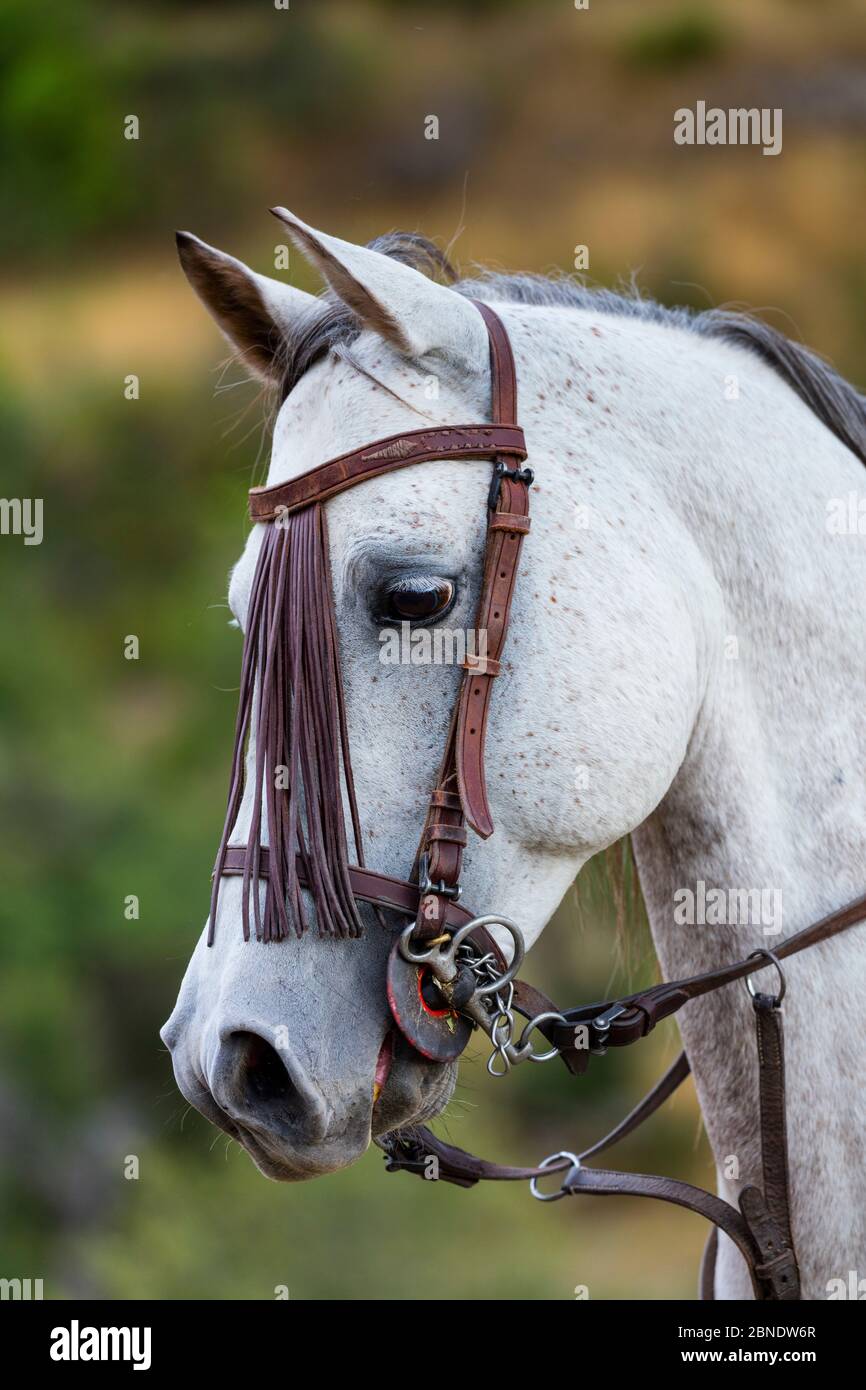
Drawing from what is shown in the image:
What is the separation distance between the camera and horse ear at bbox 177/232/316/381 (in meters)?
1.85

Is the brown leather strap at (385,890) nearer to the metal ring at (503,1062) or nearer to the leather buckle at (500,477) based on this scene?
the metal ring at (503,1062)

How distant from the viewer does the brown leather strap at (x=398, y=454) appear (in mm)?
1683

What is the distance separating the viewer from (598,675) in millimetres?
1714

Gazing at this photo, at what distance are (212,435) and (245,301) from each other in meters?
17.1

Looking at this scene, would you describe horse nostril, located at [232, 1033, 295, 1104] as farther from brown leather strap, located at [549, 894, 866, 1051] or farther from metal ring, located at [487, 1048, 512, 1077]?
brown leather strap, located at [549, 894, 866, 1051]

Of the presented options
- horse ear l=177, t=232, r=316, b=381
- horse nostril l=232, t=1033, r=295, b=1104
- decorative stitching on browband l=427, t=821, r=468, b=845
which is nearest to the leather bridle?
decorative stitching on browband l=427, t=821, r=468, b=845

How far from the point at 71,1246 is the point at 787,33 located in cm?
2442

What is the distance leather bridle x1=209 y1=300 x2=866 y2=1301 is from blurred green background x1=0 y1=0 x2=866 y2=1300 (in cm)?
50

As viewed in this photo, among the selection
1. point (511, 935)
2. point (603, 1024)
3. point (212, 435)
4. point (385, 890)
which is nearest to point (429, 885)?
point (385, 890)

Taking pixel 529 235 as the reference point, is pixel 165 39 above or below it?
above

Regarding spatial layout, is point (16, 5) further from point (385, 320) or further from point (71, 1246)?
point (385, 320)

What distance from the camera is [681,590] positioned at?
1.81m

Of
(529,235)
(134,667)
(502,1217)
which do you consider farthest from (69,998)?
(529,235)

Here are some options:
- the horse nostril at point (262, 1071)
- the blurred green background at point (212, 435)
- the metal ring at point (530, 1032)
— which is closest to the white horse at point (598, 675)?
the horse nostril at point (262, 1071)
